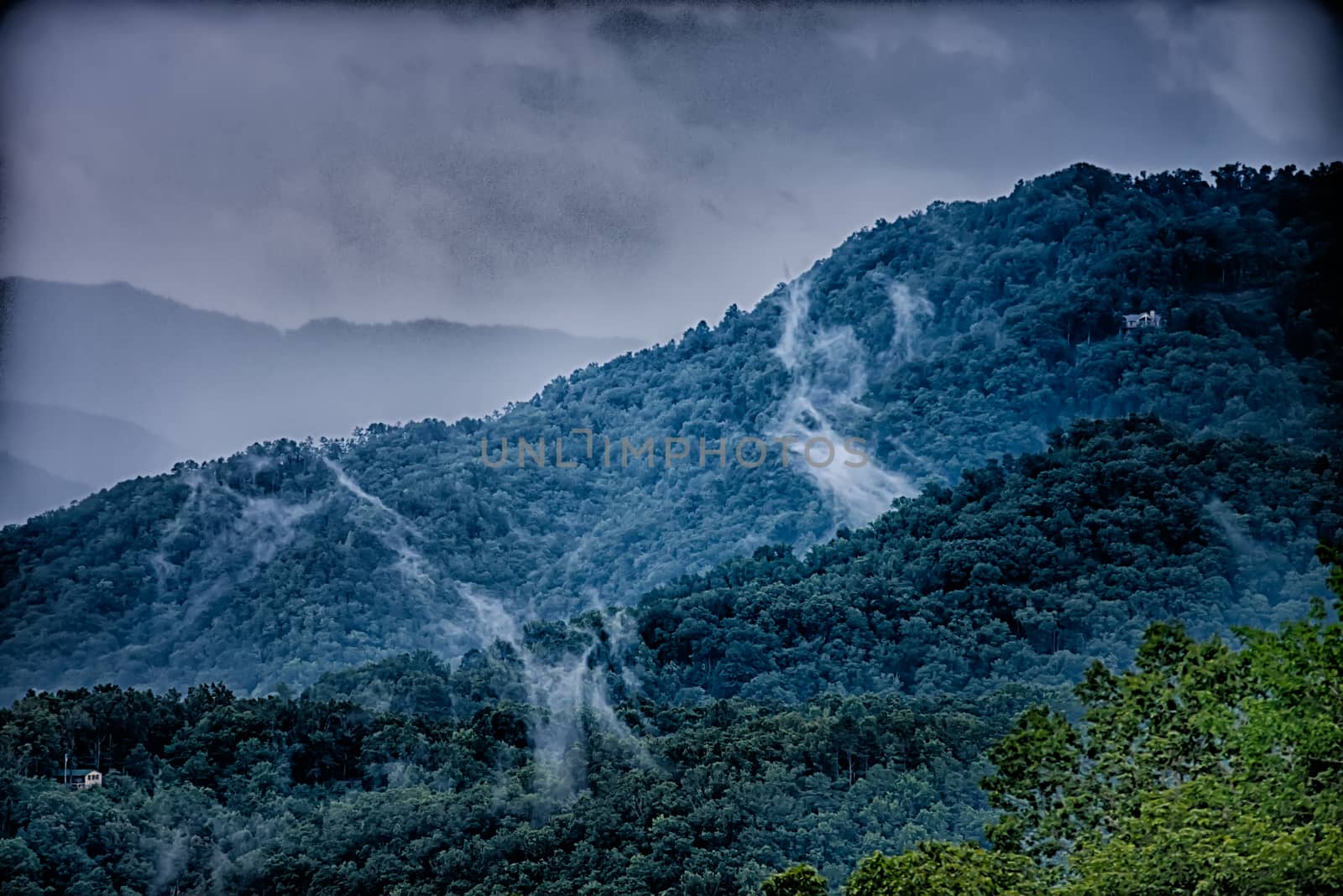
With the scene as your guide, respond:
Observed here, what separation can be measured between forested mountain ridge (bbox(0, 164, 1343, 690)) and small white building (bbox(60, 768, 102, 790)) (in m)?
7.24

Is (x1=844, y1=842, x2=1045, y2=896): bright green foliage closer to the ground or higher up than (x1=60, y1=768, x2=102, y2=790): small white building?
closer to the ground

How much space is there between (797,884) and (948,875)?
1071mm

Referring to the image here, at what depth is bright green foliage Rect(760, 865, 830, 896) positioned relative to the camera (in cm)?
950

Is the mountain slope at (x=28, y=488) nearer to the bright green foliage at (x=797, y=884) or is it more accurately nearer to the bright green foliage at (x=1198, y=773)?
the bright green foliage at (x=797, y=884)

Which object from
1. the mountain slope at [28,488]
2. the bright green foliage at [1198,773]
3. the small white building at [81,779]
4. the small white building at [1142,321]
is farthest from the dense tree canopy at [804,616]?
the mountain slope at [28,488]

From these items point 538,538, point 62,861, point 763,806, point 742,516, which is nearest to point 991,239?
point 742,516

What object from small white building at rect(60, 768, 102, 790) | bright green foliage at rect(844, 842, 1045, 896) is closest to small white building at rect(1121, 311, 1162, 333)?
small white building at rect(60, 768, 102, 790)

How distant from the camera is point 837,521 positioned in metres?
26.6

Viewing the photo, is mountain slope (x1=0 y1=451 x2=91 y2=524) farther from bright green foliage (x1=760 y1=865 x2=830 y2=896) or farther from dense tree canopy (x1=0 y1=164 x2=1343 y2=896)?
bright green foliage (x1=760 y1=865 x2=830 y2=896)

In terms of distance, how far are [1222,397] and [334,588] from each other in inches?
579

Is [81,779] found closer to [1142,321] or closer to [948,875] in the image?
[948,875]

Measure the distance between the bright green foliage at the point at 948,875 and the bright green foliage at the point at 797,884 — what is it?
0.20 metres

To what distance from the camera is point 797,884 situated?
962 cm

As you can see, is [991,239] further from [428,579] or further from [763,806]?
[763,806]
